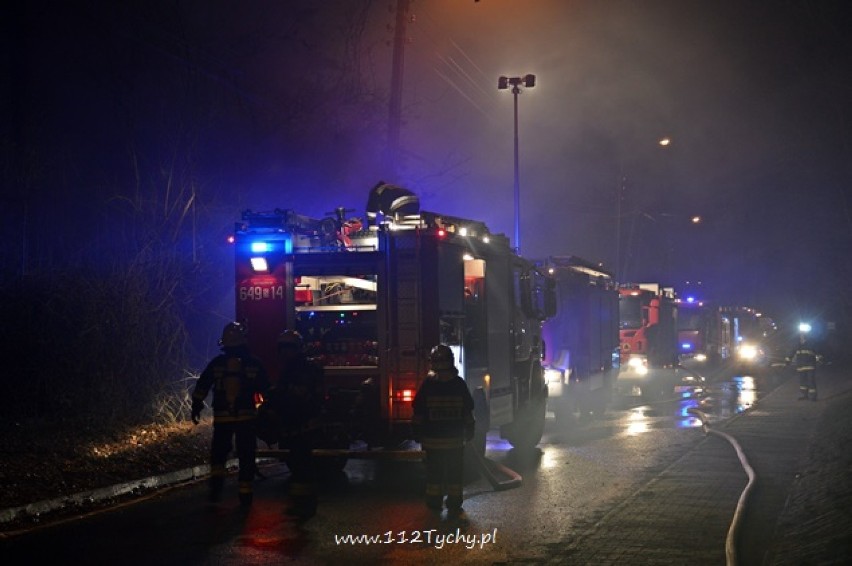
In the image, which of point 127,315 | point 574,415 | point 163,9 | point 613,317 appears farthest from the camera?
point 613,317

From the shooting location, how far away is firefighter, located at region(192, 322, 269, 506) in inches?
355

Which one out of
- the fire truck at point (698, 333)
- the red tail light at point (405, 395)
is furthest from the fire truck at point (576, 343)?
the fire truck at point (698, 333)

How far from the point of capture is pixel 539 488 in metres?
10.1

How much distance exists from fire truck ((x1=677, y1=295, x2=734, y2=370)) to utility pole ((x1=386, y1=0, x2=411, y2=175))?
15328 millimetres

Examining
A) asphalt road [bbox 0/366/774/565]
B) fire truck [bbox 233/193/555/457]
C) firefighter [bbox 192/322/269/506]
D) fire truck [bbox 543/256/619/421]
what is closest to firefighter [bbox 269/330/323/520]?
firefighter [bbox 192/322/269/506]

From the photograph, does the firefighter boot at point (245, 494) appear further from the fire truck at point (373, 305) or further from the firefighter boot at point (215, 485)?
the fire truck at point (373, 305)

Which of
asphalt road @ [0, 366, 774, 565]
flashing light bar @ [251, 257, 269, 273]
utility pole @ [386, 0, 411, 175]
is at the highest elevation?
utility pole @ [386, 0, 411, 175]

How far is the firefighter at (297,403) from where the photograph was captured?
8820 millimetres

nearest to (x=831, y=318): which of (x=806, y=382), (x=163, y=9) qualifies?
(x=806, y=382)

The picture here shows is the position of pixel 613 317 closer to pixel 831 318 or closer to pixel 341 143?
pixel 341 143

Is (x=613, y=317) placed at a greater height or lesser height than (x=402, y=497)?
greater

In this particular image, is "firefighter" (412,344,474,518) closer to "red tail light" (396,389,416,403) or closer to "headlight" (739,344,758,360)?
"red tail light" (396,389,416,403)

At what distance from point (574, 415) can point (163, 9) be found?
11380mm

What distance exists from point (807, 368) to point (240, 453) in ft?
55.4
